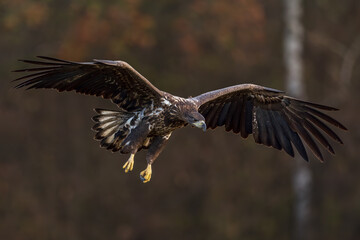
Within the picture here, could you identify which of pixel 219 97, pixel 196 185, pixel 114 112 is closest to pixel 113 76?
pixel 114 112

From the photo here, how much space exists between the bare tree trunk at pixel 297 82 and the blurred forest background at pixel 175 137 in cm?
19

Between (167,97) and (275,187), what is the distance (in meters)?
8.38

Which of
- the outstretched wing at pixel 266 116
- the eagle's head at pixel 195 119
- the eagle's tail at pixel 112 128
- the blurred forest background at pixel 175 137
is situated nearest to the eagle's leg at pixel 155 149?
the eagle's tail at pixel 112 128

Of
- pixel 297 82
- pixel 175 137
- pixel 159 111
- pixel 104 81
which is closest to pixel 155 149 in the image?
pixel 159 111

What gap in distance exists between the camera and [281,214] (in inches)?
679

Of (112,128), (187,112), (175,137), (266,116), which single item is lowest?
(112,128)

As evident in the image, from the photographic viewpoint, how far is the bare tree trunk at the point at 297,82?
16375 mm

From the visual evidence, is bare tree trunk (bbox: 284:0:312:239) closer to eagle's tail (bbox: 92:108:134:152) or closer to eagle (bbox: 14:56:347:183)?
eagle (bbox: 14:56:347:183)

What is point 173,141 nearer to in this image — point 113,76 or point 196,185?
point 196,185

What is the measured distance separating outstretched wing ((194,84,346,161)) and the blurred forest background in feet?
22.2

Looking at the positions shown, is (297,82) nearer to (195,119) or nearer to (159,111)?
(159,111)

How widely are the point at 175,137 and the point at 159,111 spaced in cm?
839

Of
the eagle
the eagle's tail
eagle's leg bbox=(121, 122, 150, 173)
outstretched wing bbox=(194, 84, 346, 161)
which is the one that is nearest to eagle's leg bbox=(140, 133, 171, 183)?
the eagle

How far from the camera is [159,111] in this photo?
30.1 ft
